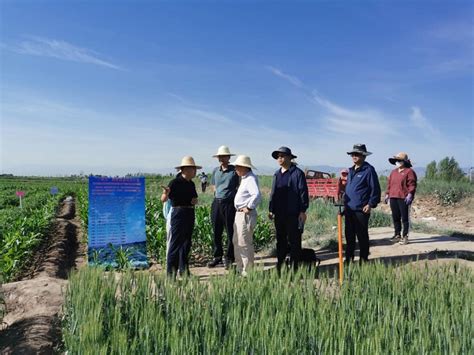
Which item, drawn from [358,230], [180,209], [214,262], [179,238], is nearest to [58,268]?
[214,262]

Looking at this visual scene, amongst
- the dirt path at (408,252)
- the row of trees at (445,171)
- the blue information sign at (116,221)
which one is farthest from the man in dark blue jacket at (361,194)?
the row of trees at (445,171)

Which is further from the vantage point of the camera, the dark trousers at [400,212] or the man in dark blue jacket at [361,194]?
the dark trousers at [400,212]

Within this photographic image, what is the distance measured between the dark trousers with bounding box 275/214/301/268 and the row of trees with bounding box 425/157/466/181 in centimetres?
2280

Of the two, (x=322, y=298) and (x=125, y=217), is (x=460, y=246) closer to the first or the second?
(x=322, y=298)

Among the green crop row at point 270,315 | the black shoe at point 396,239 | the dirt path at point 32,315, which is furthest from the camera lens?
the black shoe at point 396,239

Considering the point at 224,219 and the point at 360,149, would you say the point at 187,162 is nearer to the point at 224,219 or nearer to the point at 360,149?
the point at 224,219

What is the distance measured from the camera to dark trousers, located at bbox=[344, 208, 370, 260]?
212 inches

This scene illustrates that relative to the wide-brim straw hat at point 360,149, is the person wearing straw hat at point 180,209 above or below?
below

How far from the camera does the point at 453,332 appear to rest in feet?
8.88

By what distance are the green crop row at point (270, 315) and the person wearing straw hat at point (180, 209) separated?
167 centimetres

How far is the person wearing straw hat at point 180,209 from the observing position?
518cm

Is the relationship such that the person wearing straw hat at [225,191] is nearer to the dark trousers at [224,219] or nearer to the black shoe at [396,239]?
the dark trousers at [224,219]

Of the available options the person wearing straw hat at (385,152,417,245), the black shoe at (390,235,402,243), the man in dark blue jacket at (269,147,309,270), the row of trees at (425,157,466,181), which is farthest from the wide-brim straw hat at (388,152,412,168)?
the row of trees at (425,157,466,181)

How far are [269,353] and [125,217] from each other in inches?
184
